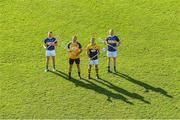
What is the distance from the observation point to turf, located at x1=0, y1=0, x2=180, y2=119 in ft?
69.1

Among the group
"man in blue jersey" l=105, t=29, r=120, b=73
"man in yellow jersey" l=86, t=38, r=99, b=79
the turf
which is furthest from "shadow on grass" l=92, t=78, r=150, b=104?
"man in blue jersey" l=105, t=29, r=120, b=73

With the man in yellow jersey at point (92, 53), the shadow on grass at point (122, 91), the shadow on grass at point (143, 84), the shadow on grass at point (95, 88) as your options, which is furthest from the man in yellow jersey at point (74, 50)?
the shadow on grass at point (143, 84)

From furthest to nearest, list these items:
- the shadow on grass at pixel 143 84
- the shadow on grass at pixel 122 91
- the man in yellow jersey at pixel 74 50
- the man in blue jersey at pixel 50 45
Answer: the man in blue jersey at pixel 50 45 → the man in yellow jersey at pixel 74 50 → the shadow on grass at pixel 143 84 → the shadow on grass at pixel 122 91

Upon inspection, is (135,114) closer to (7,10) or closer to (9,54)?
(9,54)

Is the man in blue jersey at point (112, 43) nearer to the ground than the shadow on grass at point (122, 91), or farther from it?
farther from it

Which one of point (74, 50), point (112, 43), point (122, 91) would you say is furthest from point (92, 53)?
point (122, 91)

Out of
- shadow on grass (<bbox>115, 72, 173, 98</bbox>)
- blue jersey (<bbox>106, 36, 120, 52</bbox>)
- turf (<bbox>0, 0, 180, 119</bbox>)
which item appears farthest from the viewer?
blue jersey (<bbox>106, 36, 120, 52</bbox>)

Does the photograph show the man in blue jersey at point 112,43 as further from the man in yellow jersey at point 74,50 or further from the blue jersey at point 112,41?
the man in yellow jersey at point 74,50

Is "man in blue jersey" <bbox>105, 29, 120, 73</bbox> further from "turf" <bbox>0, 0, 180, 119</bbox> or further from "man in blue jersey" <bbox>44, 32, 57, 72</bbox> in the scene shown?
"man in blue jersey" <bbox>44, 32, 57, 72</bbox>

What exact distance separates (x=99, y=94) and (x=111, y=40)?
316 cm

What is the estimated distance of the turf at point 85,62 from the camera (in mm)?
21047

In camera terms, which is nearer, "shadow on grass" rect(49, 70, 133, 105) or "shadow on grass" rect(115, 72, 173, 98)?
"shadow on grass" rect(49, 70, 133, 105)

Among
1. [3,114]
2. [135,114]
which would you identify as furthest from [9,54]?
[135,114]

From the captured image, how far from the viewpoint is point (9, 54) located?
25.7 metres
